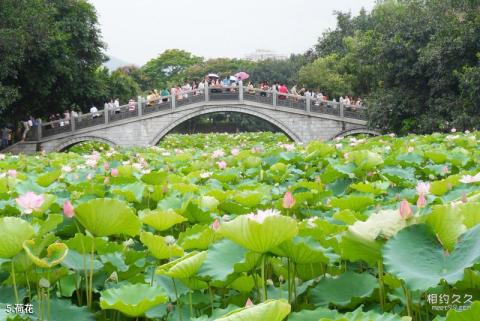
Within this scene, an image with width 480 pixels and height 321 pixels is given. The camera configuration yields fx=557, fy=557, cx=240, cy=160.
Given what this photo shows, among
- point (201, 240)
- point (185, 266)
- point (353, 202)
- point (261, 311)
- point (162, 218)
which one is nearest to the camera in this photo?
point (261, 311)

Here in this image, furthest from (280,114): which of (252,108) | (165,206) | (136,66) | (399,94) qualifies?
(136,66)

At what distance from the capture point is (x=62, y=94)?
2409 centimetres

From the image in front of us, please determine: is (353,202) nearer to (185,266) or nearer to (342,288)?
(342,288)

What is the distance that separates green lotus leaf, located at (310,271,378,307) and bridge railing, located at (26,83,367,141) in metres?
22.8

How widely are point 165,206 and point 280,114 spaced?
22598 millimetres

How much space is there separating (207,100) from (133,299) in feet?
77.7

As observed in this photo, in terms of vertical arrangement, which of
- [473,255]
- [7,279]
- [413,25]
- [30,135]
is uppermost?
[413,25]

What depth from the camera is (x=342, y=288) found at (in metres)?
1.46

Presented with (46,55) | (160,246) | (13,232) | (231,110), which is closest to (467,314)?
(160,246)

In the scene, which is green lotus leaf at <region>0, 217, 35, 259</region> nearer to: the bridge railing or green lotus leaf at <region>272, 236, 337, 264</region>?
green lotus leaf at <region>272, 236, 337, 264</region>

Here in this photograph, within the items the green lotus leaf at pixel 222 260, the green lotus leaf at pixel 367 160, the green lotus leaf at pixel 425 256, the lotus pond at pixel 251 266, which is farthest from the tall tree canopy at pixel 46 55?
the green lotus leaf at pixel 425 256

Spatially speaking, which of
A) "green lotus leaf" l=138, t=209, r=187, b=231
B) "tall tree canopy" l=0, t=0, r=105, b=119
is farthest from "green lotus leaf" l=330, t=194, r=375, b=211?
"tall tree canopy" l=0, t=0, r=105, b=119

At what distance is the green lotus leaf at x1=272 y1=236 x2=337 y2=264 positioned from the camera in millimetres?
1359

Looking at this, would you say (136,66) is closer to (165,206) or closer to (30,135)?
(30,135)
